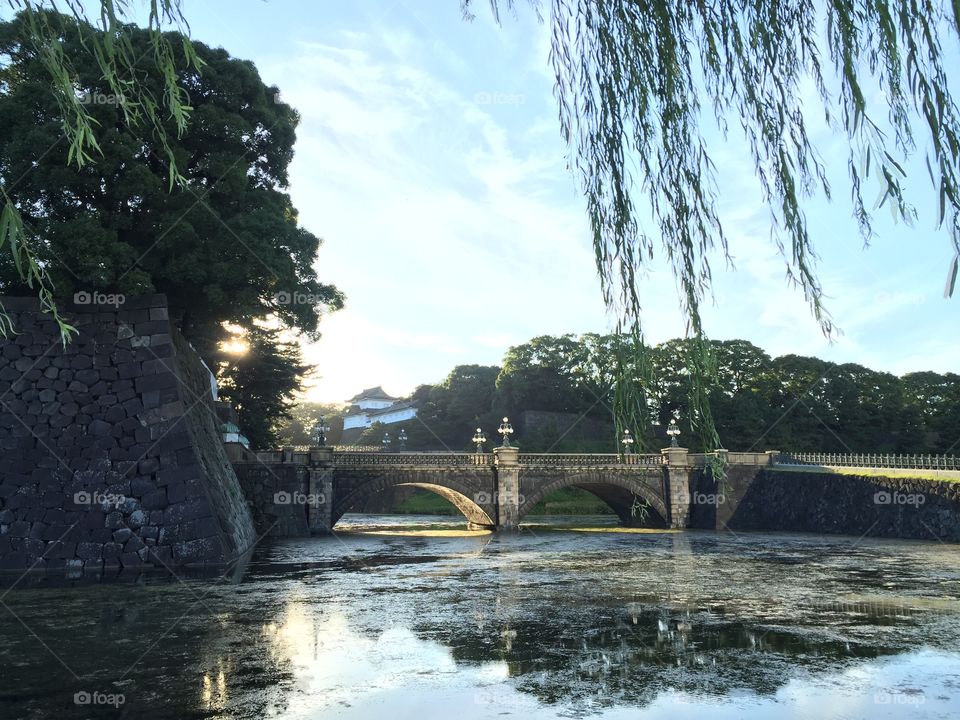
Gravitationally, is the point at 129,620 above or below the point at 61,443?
below

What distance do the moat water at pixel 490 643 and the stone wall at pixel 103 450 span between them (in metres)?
2.10

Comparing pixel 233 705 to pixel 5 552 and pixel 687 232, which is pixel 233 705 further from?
pixel 5 552

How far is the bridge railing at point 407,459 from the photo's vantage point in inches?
1608

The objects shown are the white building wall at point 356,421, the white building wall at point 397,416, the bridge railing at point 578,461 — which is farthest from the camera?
the white building wall at point 356,421

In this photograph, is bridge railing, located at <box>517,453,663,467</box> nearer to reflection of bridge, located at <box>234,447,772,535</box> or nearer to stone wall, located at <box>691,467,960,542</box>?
reflection of bridge, located at <box>234,447,772,535</box>

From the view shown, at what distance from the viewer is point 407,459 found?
4206 centimetres

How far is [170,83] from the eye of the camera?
4734mm

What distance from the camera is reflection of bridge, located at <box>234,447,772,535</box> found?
124 ft

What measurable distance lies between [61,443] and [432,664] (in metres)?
16.8

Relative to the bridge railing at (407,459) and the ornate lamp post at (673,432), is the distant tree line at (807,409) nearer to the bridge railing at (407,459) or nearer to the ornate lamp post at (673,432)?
the ornate lamp post at (673,432)

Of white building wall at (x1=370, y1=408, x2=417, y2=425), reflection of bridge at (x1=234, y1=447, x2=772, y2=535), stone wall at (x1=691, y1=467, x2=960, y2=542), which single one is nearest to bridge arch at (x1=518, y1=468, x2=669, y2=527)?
reflection of bridge at (x1=234, y1=447, x2=772, y2=535)

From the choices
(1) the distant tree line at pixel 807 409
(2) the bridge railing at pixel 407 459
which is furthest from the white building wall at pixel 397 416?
(2) the bridge railing at pixel 407 459

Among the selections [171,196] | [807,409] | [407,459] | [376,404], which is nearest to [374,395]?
[376,404]

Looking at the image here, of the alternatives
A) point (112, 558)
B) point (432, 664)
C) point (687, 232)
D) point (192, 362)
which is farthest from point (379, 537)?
point (687, 232)
